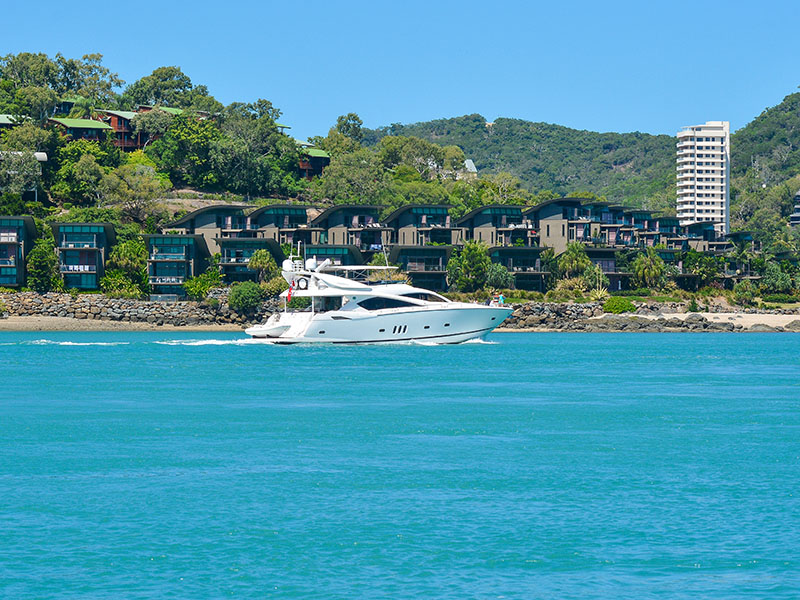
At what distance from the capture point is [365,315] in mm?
65875

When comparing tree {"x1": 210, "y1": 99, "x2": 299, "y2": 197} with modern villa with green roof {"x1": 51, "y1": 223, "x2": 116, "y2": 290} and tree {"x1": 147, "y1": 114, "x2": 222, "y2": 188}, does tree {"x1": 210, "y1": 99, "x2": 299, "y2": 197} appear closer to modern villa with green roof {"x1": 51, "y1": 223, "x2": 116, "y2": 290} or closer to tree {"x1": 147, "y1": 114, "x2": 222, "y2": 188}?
tree {"x1": 147, "y1": 114, "x2": 222, "y2": 188}

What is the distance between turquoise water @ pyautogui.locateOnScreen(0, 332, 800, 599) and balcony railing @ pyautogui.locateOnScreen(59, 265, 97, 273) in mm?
47673

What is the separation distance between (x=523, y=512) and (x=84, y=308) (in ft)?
250

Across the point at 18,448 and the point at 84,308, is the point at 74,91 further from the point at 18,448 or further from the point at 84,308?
the point at 18,448

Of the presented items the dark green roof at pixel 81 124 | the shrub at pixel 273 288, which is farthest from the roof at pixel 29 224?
the dark green roof at pixel 81 124

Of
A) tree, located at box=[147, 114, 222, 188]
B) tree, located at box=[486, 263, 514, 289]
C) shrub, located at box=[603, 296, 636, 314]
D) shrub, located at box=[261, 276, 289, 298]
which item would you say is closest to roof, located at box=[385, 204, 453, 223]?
tree, located at box=[486, 263, 514, 289]

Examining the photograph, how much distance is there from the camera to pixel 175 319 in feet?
306

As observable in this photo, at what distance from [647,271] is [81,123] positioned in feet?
218

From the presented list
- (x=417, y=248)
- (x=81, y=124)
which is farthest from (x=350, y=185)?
(x=81, y=124)

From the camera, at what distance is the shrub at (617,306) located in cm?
10075

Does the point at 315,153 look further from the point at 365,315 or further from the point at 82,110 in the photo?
the point at 365,315

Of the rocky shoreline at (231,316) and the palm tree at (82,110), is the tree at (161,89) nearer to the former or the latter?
the palm tree at (82,110)

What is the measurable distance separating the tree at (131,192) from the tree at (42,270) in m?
15.2

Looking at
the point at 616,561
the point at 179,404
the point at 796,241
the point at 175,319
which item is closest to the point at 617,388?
the point at 179,404
